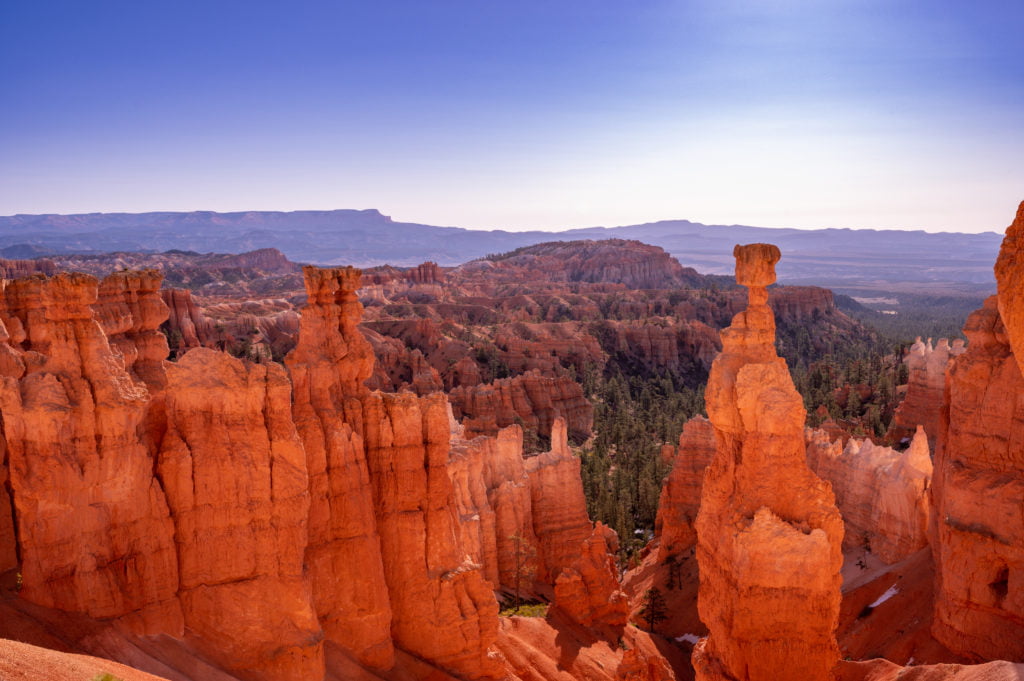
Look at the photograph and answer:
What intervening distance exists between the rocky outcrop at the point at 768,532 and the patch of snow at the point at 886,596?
22.2 ft

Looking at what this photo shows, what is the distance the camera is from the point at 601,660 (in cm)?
1827

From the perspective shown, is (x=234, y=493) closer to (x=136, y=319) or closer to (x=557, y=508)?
(x=136, y=319)

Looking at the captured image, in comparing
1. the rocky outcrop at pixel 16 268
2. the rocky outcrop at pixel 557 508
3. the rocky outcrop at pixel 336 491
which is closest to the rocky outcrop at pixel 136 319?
the rocky outcrop at pixel 336 491

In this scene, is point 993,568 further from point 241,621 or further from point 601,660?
point 241,621

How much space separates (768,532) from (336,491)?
287 inches

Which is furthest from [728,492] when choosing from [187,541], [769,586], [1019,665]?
[187,541]

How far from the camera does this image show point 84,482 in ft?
30.3

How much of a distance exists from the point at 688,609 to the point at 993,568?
35.5 feet

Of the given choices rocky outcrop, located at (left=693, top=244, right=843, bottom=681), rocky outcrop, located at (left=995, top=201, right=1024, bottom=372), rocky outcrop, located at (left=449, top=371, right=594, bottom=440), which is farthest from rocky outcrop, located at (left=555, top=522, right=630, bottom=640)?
rocky outcrop, located at (left=449, top=371, right=594, bottom=440)

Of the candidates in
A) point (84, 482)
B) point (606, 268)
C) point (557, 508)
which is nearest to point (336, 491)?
point (84, 482)

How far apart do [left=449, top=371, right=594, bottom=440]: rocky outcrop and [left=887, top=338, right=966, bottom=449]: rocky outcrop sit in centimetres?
1900

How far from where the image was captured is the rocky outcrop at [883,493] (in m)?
20.2

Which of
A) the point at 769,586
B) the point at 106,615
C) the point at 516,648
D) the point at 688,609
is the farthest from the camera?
the point at 688,609

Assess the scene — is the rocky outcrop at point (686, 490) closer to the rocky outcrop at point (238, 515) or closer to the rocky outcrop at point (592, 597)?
the rocky outcrop at point (592, 597)
